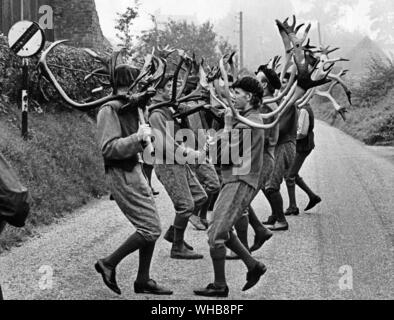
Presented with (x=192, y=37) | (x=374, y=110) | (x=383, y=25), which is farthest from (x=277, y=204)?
(x=383, y=25)

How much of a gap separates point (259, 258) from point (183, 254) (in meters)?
0.86

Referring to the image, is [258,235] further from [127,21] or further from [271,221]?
[127,21]

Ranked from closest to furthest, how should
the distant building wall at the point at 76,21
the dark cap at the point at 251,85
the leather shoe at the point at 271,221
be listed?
1. the dark cap at the point at 251,85
2. the leather shoe at the point at 271,221
3. the distant building wall at the point at 76,21

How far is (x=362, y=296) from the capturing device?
6.20 metres

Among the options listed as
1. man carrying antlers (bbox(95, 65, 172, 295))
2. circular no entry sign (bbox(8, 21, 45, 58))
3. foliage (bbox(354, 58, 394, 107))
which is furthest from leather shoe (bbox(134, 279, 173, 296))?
foliage (bbox(354, 58, 394, 107))

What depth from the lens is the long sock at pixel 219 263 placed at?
6.13 meters

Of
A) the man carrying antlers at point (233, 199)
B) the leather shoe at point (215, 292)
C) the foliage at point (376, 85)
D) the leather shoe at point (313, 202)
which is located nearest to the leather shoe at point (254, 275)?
the man carrying antlers at point (233, 199)

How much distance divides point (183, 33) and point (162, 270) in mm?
45165

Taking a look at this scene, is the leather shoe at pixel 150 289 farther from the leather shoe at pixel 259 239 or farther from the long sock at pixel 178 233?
the leather shoe at pixel 259 239

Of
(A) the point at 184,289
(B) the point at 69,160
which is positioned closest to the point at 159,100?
(A) the point at 184,289

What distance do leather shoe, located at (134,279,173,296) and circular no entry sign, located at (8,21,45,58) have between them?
6131 millimetres

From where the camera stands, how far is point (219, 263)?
616cm

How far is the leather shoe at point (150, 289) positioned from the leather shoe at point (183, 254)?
4.67 ft
